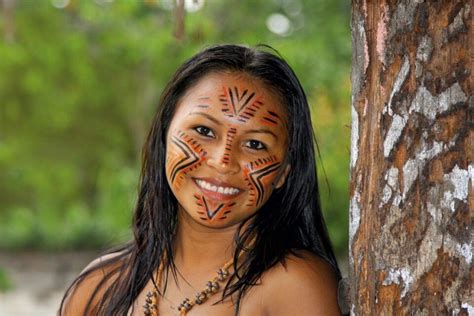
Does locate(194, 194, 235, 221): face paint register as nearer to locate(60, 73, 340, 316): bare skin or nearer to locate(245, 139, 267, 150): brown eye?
locate(60, 73, 340, 316): bare skin

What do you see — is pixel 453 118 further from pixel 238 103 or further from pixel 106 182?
pixel 106 182

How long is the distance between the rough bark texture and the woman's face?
1.20ft

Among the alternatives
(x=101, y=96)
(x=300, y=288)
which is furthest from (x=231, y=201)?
(x=101, y=96)

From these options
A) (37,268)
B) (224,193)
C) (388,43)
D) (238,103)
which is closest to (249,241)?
(224,193)

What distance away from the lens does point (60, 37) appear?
8719 millimetres

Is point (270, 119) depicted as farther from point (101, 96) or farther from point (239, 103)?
point (101, 96)

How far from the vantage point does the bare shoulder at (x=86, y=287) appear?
2.31m

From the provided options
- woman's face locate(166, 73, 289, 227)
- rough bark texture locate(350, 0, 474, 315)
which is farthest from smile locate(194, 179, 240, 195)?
rough bark texture locate(350, 0, 474, 315)

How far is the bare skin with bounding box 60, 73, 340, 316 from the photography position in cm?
195

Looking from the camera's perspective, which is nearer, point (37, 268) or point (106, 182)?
point (37, 268)

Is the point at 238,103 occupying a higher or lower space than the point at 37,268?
higher

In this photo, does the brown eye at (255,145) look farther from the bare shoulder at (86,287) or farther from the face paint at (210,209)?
the bare shoulder at (86,287)

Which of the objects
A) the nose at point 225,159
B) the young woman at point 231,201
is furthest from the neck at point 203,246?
the nose at point 225,159

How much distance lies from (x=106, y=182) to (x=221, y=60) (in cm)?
835
